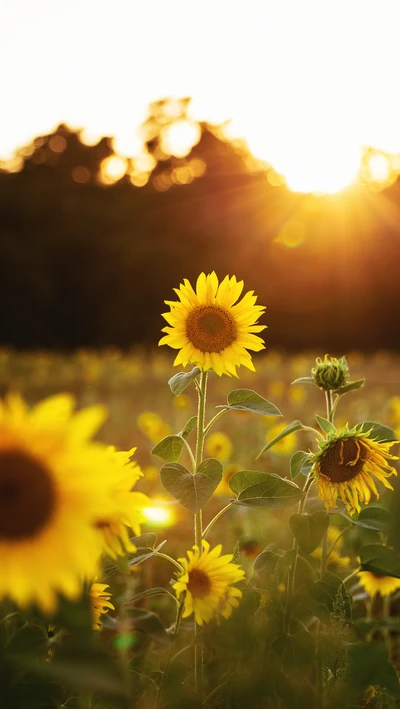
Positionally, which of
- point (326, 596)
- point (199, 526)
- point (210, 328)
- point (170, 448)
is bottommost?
point (326, 596)

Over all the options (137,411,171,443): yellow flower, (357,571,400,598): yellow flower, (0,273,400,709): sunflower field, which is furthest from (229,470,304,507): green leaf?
(137,411,171,443): yellow flower

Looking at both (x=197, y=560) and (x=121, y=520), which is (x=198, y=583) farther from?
(x=121, y=520)

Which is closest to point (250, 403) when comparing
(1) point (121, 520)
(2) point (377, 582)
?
(1) point (121, 520)

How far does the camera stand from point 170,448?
1.04 meters

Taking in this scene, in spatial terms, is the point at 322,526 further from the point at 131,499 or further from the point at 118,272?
the point at 118,272

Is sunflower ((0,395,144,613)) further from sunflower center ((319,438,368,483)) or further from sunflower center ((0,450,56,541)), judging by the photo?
sunflower center ((319,438,368,483))

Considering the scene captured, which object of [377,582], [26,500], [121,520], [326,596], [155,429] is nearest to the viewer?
[26,500]

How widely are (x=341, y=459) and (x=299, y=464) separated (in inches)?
3.1

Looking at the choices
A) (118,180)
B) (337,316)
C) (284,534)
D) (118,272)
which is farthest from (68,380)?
(118,180)

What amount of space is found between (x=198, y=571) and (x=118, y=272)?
1302 cm

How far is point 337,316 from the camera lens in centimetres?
1416

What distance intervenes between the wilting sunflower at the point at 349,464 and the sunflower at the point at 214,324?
0.70 feet

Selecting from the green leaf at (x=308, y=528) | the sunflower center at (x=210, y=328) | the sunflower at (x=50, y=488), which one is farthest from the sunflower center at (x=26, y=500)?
the sunflower center at (x=210, y=328)

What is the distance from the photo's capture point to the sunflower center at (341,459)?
0.99 meters
